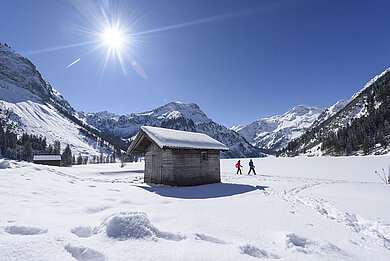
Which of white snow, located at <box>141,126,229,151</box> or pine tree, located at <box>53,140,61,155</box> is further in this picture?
pine tree, located at <box>53,140,61,155</box>

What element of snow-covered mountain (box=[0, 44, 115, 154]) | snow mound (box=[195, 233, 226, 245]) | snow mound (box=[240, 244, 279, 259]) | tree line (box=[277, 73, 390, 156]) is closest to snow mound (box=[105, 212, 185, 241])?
snow mound (box=[195, 233, 226, 245])

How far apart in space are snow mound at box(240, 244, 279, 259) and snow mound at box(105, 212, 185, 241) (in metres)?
1.24

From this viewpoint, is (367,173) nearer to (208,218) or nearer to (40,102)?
(208,218)

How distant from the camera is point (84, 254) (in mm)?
2566

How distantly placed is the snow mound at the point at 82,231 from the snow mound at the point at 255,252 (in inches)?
119

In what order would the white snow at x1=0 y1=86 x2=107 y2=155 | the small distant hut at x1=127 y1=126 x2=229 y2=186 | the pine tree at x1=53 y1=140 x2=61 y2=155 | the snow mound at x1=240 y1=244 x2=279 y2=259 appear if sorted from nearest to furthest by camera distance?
the snow mound at x1=240 y1=244 x2=279 y2=259
the small distant hut at x1=127 y1=126 x2=229 y2=186
the pine tree at x1=53 y1=140 x2=61 y2=155
the white snow at x1=0 y1=86 x2=107 y2=155

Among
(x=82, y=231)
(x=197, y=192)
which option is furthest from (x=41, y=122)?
(x=82, y=231)

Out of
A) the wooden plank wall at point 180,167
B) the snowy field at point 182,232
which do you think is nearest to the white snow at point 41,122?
the wooden plank wall at point 180,167

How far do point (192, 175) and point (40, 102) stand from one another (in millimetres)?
247666

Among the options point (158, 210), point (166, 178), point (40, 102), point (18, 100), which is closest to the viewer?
point (158, 210)

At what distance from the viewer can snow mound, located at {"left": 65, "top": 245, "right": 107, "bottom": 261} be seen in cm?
253

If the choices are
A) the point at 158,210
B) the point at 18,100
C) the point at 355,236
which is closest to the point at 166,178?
the point at 158,210

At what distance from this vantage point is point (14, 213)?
13.2 ft

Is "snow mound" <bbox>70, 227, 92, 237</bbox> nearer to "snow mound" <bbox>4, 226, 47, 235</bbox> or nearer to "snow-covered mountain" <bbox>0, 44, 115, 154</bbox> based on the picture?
"snow mound" <bbox>4, 226, 47, 235</bbox>
